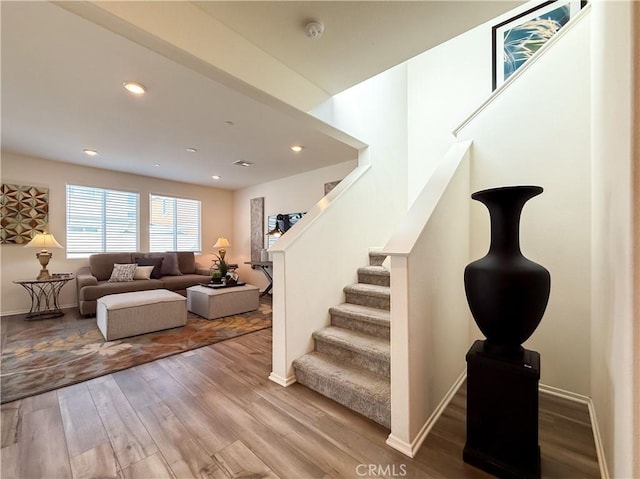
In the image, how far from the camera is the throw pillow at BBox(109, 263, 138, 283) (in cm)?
464

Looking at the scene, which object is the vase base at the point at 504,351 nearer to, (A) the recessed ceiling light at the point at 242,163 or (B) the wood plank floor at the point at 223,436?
(B) the wood plank floor at the point at 223,436

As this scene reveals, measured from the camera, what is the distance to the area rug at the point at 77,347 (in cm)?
222

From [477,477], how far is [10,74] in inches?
170

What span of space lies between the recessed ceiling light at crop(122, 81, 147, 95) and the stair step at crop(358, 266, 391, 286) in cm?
277

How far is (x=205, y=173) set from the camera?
5422 mm

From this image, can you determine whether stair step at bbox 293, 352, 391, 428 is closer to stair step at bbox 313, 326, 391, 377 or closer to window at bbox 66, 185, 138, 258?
stair step at bbox 313, 326, 391, 377

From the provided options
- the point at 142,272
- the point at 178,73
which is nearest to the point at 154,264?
the point at 142,272

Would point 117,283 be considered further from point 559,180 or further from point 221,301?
point 559,180

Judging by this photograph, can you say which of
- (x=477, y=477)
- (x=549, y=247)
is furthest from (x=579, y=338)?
(x=477, y=477)

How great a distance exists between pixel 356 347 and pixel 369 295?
593 millimetres

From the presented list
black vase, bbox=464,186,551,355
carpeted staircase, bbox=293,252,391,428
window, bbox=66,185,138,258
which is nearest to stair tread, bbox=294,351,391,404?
carpeted staircase, bbox=293,252,391,428

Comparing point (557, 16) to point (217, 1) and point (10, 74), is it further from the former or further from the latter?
point (10, 74)

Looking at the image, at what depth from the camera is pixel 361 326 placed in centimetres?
234

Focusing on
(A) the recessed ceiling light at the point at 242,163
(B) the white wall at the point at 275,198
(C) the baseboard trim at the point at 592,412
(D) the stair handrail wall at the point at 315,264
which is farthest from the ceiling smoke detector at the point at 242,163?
(C) the baseboard trim at the point at 592,412
